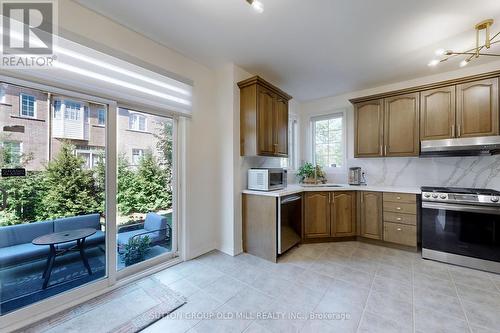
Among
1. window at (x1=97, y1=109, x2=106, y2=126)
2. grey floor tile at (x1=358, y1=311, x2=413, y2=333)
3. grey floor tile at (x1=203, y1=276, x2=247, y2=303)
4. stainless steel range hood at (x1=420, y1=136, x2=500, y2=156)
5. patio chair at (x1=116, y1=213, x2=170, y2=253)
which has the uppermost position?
window at (x1=97, y1=109, x2=106, y2=126)

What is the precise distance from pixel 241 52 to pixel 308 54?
0.87 metres

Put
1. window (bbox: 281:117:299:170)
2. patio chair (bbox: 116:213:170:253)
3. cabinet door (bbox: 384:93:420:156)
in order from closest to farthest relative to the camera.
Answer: patio chair (bbox: 116:213:170:253) → cabinet door (bbox: 384:93:420:156) → window (bbox: 281:117:299:170)

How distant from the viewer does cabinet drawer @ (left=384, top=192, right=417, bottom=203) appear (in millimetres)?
2932

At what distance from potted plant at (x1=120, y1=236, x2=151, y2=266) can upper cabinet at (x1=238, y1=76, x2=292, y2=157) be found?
5.58 ft

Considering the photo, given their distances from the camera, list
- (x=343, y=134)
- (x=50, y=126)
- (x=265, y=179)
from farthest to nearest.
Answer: (x=343, y=134)
(x=265, y=179)
(x=50, y=126)

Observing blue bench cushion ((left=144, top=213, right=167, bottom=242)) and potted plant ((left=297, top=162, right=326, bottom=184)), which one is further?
potted plant ((left=297, top=162, right=326, bottom=184))

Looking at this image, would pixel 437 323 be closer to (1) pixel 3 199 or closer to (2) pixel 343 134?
(2) pixel 343 134

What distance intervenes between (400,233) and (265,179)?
2.17 meters

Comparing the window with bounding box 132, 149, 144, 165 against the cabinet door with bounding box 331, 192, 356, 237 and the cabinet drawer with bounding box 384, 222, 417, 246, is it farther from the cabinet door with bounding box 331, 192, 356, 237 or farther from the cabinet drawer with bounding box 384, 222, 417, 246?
the cabinet drawer with bounding box 384, 222, 417, 246

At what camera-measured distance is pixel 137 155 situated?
2.38 metres

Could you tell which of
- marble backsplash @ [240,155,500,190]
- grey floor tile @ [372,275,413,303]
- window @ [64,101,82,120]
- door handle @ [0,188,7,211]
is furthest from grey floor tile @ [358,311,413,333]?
window @ [64,101,82,120]

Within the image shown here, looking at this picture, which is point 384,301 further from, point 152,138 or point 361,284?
point 152,138

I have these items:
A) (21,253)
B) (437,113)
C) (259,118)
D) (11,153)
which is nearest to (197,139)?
(259,118)

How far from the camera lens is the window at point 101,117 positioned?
81.1 inches
